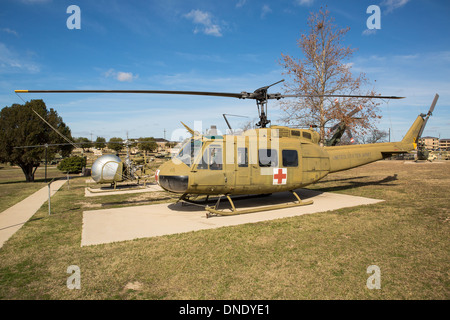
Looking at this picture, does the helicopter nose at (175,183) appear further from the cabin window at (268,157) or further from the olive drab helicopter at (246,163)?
the cabin window at (268,157)

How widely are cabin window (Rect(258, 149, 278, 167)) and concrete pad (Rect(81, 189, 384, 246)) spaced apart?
5.75ft

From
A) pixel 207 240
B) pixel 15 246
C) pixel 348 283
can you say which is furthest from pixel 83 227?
pixel 348 283

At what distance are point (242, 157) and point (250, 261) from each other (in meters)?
4.45

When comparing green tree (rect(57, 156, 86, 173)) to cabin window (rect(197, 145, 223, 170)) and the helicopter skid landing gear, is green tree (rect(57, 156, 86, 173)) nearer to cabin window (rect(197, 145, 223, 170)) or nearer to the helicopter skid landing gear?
the helicopter skid landing gear

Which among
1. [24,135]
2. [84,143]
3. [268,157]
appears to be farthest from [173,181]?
[24,135]

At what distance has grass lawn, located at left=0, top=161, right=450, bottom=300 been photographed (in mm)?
4199

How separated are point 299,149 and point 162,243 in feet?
21.3

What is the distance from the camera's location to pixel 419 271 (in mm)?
4684

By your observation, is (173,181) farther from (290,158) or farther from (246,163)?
(290,158)

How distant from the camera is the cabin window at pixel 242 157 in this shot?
357 inches

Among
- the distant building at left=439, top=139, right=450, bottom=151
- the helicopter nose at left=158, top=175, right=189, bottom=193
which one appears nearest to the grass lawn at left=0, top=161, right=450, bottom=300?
the helicopter nose at left=158, top=175, right=189, bottom=193

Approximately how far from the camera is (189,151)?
890cm
